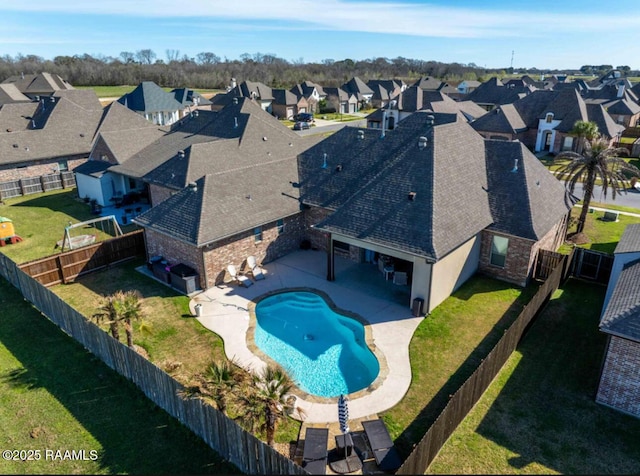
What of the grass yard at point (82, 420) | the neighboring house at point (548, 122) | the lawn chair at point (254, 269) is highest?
the neighboring house at point (548, 122)

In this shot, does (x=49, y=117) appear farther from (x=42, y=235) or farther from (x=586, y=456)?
(x=586, y=456)

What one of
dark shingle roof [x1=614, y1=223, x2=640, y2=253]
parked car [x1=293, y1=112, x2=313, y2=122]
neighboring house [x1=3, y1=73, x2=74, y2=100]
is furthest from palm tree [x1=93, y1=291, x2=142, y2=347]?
neighboring house [x1=3, y1=73, x2=74, y2=100]

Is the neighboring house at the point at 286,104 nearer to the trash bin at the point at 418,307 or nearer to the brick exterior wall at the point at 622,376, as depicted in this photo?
the trash bin at the point at 418,307

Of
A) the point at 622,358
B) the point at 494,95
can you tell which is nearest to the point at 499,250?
the point at 622,358

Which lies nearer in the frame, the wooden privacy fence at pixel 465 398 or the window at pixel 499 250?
the wooden privacy fence at pixel 465 398

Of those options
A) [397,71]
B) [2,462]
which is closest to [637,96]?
[2,462]

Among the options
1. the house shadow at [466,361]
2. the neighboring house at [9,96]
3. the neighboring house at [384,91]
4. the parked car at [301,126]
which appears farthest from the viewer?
the neighboring house at [384,91]

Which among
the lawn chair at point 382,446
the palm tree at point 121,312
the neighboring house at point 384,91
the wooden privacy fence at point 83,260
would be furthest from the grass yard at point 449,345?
the neighboring house at point 384,91
